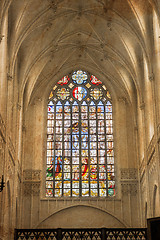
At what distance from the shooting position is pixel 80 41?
91.6ft

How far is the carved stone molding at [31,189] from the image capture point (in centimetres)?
2634

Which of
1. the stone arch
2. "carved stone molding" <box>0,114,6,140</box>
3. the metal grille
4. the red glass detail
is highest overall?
the red glass detail

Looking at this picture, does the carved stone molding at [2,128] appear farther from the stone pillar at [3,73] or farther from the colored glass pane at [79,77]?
the colored glass pane at [79,77]

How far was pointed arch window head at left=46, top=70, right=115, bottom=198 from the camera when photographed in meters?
27.1

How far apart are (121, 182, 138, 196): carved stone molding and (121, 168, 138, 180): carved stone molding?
373 mm

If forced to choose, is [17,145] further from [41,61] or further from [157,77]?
[157,77]

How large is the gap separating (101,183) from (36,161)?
157 inches

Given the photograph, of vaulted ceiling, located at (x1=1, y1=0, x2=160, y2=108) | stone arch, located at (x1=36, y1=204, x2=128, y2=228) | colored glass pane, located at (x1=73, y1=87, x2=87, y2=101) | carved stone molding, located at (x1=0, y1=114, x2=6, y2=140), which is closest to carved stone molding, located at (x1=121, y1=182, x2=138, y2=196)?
stone arch, located at (x1=36, y1=204, x2=128, y2=228)

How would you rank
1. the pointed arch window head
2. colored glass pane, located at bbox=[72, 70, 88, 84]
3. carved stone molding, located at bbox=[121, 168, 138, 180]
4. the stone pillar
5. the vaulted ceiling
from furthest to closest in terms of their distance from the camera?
colored glass pane, located at bbox=[72, 70, 88, 84], the pointed arch window head, carved stone molding, located at bbox=[121, 168, 138, 180], the vaulted ceiling, the stone pillar

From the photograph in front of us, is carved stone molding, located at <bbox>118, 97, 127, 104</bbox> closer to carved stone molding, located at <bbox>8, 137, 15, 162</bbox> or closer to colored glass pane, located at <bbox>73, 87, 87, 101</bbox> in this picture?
colored glass pane, located at <bbox>73, 87, 87, 101</bbox>

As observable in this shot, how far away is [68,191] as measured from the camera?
88.4ft

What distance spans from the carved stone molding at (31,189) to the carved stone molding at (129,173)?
16.2 ft

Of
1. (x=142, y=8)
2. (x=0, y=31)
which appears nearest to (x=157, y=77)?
(x=142, y=8)

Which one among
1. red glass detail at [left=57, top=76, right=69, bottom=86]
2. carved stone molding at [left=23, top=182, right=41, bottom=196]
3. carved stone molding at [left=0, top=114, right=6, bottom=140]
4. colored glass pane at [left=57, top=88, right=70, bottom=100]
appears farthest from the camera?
red glass detail at [left=57, top=76, right=69, bottom=86]
